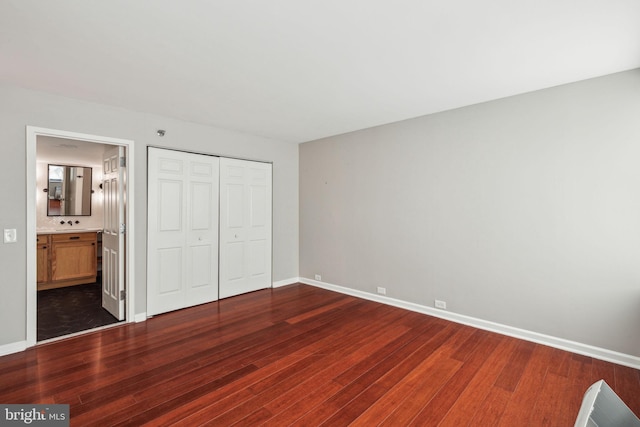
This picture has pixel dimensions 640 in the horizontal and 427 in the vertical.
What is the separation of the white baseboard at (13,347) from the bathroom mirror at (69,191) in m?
3.95

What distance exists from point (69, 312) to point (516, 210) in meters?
5.75

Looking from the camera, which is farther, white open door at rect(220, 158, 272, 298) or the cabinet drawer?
the cabinet drawer

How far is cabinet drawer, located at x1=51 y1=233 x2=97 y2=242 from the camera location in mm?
5371

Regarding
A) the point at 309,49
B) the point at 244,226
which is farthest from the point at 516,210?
Result: the point at 244,226

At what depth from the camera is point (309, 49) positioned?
2.39m

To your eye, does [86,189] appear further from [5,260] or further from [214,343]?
[214,343]

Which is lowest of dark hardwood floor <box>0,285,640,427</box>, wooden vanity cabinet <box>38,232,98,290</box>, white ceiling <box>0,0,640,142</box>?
dark hardwood floor <box>0,285,640,427</box>

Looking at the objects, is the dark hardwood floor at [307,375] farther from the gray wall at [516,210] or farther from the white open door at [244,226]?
the white open door at [244,226]

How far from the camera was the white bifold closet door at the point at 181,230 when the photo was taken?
4.03 metres

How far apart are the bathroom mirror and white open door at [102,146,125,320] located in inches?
108

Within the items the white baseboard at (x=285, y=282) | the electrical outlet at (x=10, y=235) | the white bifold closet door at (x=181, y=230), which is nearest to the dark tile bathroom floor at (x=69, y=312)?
the white bifold closet door at (x=181, y=230)

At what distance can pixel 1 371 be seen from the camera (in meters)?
2.63

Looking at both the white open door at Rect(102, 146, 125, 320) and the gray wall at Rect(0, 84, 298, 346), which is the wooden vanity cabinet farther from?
the gray wall at Rect(0, 84, 298, 346)

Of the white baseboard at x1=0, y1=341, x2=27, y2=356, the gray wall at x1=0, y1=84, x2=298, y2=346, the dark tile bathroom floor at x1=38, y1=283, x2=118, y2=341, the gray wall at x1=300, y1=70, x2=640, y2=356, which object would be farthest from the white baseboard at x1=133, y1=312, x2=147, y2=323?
the gray wall at x1=300, y1=70, x2=640, y2=356
